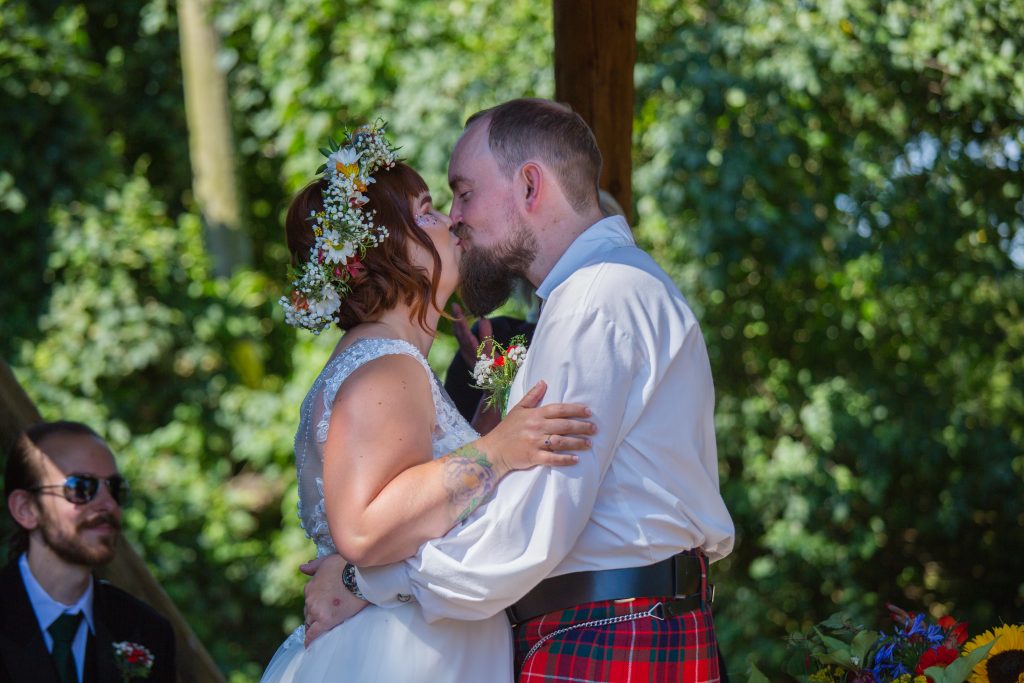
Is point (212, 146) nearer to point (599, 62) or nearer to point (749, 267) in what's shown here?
point (749, 267)

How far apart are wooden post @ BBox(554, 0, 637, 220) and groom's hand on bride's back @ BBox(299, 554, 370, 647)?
2.03 m

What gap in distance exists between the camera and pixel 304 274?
273 centimetres

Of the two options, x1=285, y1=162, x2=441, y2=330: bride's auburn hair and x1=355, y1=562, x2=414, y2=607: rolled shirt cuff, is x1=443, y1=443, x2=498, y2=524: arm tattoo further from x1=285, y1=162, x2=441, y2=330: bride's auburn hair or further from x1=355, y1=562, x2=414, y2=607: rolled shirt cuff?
x1=285, y1=162, x2=441, y2=330: bride's auburn hair

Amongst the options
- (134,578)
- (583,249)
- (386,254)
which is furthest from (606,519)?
(134,578)

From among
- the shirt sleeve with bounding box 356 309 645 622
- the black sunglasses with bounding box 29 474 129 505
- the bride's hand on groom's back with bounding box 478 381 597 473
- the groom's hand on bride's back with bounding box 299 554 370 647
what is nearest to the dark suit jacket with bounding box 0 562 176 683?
the black sunglasses with bounding box 29 474 129 505

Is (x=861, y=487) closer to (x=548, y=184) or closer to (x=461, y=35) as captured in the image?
(x=461, y=35)

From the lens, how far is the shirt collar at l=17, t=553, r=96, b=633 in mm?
3750

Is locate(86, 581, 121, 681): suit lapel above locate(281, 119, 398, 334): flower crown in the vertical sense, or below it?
below

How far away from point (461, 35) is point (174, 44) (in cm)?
425

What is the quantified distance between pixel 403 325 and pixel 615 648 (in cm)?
88

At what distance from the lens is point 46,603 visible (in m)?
3.78

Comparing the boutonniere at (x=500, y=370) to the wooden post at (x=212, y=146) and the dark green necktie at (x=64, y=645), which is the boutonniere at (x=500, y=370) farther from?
the wooden post at (x=212, y=146)

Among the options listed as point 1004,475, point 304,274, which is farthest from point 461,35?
point 304,274

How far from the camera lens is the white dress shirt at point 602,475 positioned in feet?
7.30
